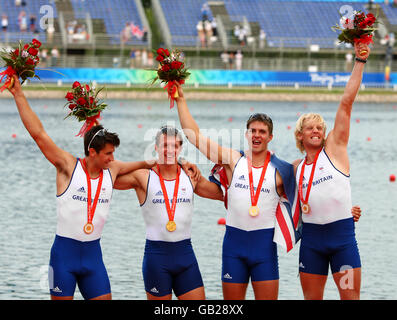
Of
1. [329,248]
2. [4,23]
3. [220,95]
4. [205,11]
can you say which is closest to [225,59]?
[220,95]

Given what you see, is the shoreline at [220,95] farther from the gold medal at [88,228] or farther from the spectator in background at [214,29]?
the gold medal at [88,228]

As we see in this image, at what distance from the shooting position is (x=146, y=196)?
8.29m

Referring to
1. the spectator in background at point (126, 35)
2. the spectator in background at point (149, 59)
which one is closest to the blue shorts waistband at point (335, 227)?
the spectator in background at point (149, 59)

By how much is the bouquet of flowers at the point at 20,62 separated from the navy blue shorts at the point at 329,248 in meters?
3.18

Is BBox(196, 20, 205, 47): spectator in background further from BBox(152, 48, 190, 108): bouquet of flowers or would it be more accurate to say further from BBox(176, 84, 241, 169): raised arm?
BBox(176, 84, 241, 169): raised arm

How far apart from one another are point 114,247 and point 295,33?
168 ft

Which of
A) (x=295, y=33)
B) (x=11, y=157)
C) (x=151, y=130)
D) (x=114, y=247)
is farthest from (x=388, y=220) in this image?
(x=295, y=33)

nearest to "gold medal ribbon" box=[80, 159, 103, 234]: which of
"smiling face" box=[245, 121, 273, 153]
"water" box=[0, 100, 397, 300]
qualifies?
"smiling face" box=[245, 121, 273, 153]

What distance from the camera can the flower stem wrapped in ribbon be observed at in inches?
332

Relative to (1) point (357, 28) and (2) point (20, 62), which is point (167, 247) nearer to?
(2) point (20, 62)

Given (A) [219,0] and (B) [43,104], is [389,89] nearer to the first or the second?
(A) [219,0]

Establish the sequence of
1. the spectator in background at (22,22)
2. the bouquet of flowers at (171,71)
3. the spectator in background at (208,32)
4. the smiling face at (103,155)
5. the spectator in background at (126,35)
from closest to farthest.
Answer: the smiling face at (103,155) < the bouquet of flowers at (171,71) < the spectator in background at (22,22) < the spectator in background at (126,35) < the spectator in background at (208,32)

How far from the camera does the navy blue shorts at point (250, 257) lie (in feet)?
27.3

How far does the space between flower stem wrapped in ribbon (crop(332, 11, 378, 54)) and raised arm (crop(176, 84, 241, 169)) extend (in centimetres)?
166
